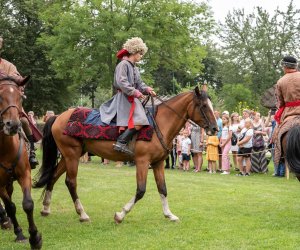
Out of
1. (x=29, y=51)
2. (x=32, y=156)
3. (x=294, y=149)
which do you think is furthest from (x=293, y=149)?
(x=29, y=51)

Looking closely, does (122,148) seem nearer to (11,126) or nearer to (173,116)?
(173,116)

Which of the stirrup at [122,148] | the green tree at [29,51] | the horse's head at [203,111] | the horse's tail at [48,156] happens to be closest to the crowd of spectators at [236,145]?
the horse's head at [203,111]

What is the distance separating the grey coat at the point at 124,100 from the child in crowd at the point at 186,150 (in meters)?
10.7

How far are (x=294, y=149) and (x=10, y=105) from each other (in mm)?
4529

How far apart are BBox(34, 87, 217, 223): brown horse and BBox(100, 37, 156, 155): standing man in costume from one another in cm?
29

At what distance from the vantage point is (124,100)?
8.93 metres

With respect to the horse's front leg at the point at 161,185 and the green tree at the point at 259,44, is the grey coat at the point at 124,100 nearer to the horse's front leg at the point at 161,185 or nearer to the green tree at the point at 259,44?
the horse's front leg at the point at 161,185

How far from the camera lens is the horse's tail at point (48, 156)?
9.84 meters

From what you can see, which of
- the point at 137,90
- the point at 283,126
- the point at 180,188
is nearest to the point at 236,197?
the point at 180,188

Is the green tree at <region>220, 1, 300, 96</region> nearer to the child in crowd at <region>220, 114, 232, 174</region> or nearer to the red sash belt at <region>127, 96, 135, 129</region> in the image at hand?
the child in crowd at <region>220, 114, 232, 174</region>

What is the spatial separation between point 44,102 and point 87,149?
3245 cm

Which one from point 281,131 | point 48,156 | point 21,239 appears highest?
point 281,131

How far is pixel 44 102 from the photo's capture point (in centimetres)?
4109

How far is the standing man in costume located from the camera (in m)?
8.73
